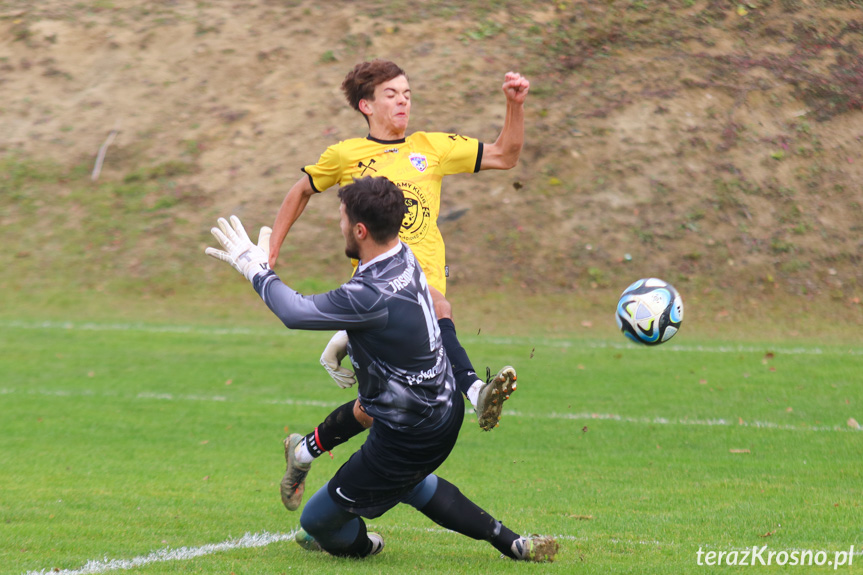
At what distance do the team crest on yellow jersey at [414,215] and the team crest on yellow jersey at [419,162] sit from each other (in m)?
0.15

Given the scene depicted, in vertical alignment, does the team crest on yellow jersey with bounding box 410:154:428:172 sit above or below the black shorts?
above

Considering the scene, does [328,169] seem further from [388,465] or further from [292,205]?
[388,465]

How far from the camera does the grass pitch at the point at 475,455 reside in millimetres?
5477

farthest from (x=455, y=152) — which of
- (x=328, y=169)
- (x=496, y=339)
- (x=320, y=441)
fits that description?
(x=496, y=339)

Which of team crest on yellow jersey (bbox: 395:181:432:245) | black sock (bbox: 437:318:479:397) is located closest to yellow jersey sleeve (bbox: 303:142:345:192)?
team crest on yellow jersey (bbox: 395:181:432:245)

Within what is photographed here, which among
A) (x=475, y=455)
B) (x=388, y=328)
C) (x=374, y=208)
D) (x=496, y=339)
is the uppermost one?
(x=374, y=208)

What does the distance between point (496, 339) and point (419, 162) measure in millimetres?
8319

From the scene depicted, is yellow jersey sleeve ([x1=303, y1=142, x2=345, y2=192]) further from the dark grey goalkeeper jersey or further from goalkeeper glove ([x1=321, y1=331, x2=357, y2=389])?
the dark grey goalkeeper jersey

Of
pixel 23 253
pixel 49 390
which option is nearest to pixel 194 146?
pixel 23 253

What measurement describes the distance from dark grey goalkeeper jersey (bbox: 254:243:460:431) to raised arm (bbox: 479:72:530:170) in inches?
73.8

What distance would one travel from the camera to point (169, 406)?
1062cm

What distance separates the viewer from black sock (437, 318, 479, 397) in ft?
18.6

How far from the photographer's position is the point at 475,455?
8648mm

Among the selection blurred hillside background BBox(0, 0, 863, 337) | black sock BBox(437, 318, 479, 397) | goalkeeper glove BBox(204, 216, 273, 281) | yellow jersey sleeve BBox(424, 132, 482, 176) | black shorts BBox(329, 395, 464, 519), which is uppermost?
goalkeeper glove BBox(204, 216, 273, 281)
